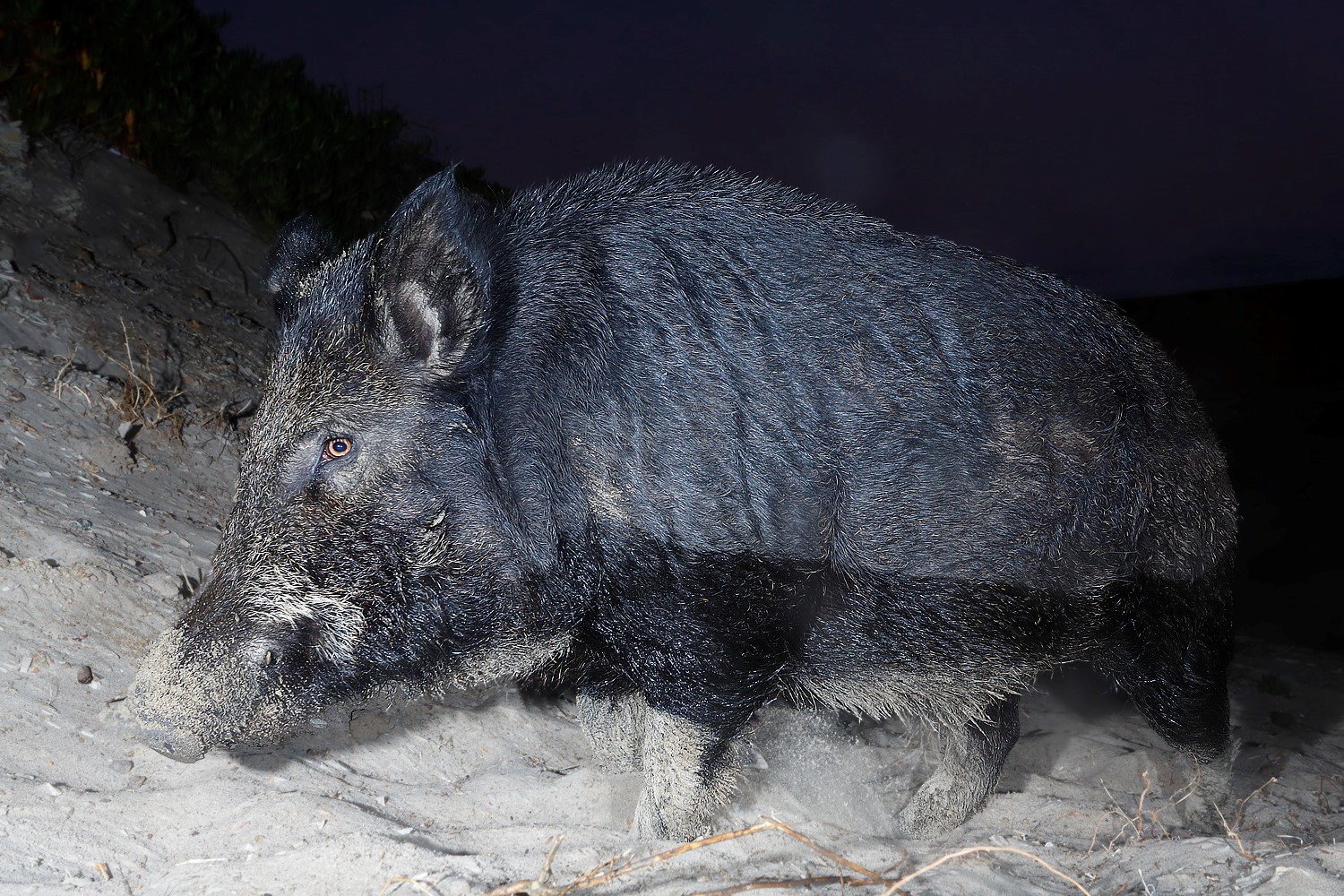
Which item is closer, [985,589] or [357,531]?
[357,531]

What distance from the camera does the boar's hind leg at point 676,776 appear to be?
252 cm

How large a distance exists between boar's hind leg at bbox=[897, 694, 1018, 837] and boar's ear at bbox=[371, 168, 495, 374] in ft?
7.02

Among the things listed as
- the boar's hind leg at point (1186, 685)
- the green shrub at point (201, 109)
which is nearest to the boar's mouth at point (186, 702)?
the boar's hind leg at point (1186, 685)

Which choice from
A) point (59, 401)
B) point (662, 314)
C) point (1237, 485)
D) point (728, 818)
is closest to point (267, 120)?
point (59, 401)

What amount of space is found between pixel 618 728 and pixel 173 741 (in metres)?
1.29

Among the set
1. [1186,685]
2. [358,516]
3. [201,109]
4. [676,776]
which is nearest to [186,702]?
[358,516]

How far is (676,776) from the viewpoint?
257cm

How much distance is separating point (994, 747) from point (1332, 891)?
1.40 m

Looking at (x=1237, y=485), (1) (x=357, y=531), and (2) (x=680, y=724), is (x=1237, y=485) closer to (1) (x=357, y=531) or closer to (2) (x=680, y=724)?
(2) (x=680, y=724)

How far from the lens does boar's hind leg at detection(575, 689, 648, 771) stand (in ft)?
9.86

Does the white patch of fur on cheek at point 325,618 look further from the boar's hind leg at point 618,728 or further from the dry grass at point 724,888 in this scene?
the boar's hind leg at point 618,728

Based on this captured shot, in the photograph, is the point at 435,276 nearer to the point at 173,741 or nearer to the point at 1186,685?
the point at 173,741

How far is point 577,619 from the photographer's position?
2.41 metres

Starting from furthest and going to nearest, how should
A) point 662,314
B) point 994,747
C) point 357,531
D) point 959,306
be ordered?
1. point 994,747
2. point 959,306
3. point 662,314
4. point 357,531
